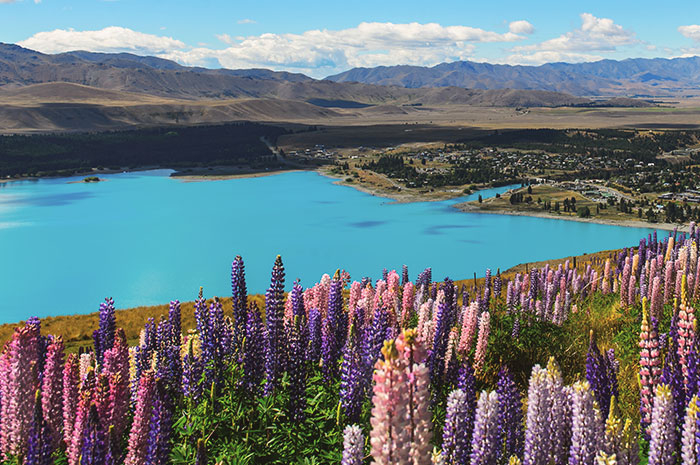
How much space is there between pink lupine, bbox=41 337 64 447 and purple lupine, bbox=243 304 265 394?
201cm

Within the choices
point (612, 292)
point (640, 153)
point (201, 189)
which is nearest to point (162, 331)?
point (612, 292)

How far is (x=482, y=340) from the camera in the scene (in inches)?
323

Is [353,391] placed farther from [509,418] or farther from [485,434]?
[485,434]

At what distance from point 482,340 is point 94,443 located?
17.2 feet

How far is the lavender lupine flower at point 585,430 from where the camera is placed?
4.16 meters

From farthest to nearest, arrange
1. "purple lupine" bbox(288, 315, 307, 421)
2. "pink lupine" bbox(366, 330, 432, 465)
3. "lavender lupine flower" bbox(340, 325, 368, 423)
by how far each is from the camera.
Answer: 1. "purple lupine" bbox(288, 315, 307, 421)
2. "lavender lupine flower" bbox(340, 325, 368, 423)
3. "pink lupine" bbox(366, 330, 432, 465)

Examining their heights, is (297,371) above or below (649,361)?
below

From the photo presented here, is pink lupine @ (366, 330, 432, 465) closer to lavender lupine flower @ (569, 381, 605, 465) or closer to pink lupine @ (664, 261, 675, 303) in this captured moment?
lavender lupine flower @ (569, 381, 605, 465)

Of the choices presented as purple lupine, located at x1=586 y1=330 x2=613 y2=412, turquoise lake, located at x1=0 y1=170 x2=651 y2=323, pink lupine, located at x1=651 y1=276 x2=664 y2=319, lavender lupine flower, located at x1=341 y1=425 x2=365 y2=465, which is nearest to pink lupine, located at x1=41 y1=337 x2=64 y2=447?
lavender lupine flower, located at x1=341 y1=425 x2=365 y2=465

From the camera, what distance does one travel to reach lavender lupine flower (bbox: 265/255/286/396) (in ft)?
23.5

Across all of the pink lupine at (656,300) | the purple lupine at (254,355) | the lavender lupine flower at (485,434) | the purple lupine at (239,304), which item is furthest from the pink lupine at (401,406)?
the pink lupine at (656,300)

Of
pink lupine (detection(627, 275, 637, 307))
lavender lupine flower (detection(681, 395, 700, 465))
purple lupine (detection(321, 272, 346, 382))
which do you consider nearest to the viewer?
lavender lupine flower (detection(681, 395, 700, 465))

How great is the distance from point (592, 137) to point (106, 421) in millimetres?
211238

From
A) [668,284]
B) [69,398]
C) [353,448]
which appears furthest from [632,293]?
[69,398]
